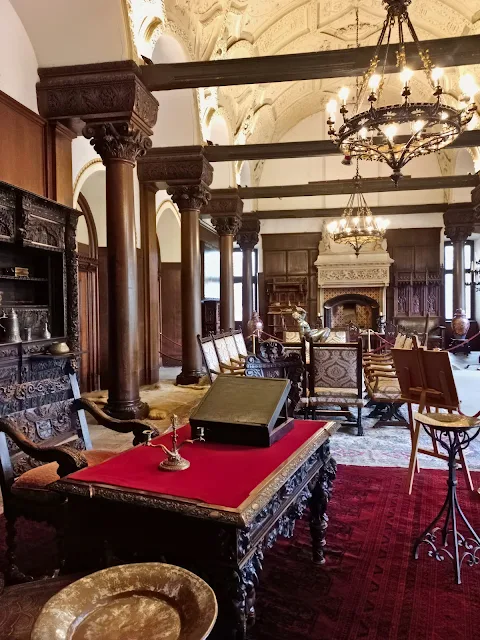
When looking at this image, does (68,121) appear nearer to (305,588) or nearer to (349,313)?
(305,588)

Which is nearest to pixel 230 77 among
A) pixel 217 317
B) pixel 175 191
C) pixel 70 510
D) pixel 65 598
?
pixel 175 191

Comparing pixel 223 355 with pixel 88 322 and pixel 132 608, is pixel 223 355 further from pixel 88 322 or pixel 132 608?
pixel 132 608

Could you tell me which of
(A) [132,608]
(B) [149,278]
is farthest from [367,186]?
(A) [132,608]

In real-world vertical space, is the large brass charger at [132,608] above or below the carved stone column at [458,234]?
below

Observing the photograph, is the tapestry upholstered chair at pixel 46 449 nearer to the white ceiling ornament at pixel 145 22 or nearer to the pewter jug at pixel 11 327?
the pewter jug at pixel 11 327

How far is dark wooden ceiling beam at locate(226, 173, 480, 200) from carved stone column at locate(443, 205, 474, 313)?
2.97 metres

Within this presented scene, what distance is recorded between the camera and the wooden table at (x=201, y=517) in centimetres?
157

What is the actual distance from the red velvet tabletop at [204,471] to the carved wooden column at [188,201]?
5.87 meters

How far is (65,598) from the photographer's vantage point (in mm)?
1235

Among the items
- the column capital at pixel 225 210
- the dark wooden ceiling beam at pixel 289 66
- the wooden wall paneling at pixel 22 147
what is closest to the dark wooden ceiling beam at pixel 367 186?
the column capital at pixel 225 210

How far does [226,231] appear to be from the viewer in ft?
35.4

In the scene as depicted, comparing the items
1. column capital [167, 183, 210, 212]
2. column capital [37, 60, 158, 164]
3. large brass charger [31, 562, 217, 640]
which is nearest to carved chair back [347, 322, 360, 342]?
column capital [167, 183, 210, 212]

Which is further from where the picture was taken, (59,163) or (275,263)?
(275,263)

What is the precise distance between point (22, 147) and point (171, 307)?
7276 millimetres
